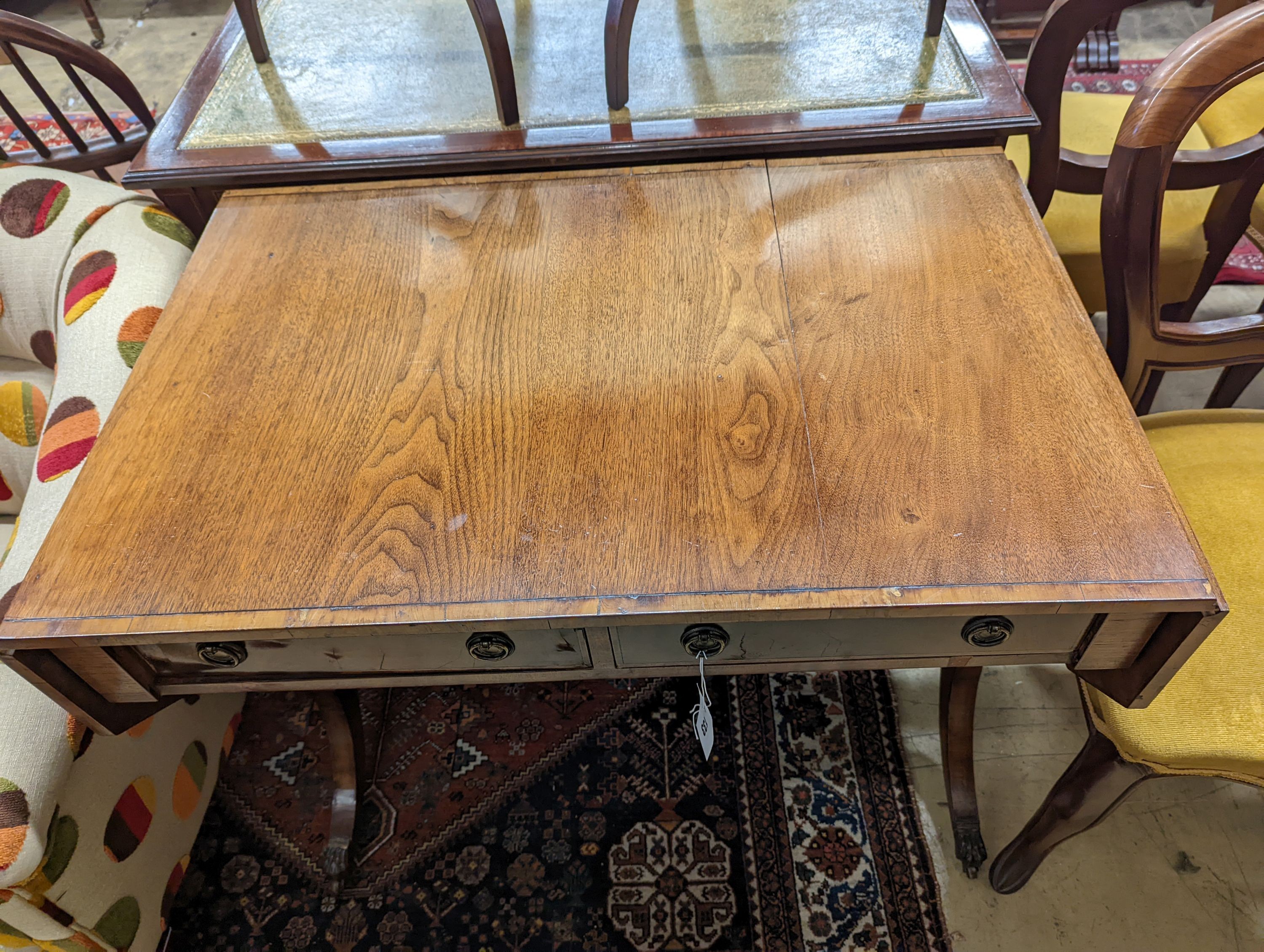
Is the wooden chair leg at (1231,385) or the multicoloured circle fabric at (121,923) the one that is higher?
the wooden chair leg at (1231,385)

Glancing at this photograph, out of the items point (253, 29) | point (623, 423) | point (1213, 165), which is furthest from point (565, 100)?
point (1213, 165)

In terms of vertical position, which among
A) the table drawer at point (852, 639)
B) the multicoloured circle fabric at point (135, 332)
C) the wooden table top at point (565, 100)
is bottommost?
the table drawer at point (852, 639)

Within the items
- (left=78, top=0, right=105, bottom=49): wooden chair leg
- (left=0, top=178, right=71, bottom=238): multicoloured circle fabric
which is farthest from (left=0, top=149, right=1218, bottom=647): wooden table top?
(left=78, top=0, right=105, bottom=49): wooden chair leg

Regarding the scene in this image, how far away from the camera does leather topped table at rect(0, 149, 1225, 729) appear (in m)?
0.64

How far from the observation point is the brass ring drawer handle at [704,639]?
693 mm

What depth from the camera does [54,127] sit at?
2.47m

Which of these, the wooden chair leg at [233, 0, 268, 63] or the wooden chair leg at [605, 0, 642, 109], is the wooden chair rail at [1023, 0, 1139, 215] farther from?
the wooden chair leg at [233, 0, 268, 63]

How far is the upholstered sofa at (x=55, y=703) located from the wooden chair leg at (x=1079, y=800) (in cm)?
111

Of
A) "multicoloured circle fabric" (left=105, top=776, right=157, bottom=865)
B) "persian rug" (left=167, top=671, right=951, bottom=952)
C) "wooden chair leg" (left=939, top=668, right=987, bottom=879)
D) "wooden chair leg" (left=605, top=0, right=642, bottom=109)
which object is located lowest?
"persian rug" (left=167, top=671, right=951, bottom=952)

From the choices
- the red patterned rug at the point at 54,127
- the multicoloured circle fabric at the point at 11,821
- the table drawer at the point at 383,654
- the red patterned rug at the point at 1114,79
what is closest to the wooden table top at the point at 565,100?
the table drawer at the point at 383,654

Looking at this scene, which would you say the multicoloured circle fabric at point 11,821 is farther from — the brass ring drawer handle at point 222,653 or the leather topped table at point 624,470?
the brass ring drawer handle at point 222,653

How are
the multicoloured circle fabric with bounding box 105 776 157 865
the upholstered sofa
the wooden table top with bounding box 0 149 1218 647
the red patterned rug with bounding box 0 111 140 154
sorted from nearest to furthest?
the wooden table top with bounding box 0 149 1218 647, the upholstered sofa, the multicoloured circle fabric with bounding box 105 776 157 865, the red patterned rug with bounding box 0 111 140 154

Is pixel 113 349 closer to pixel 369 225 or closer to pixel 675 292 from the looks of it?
pixel 369 225

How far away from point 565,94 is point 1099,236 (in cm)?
86
